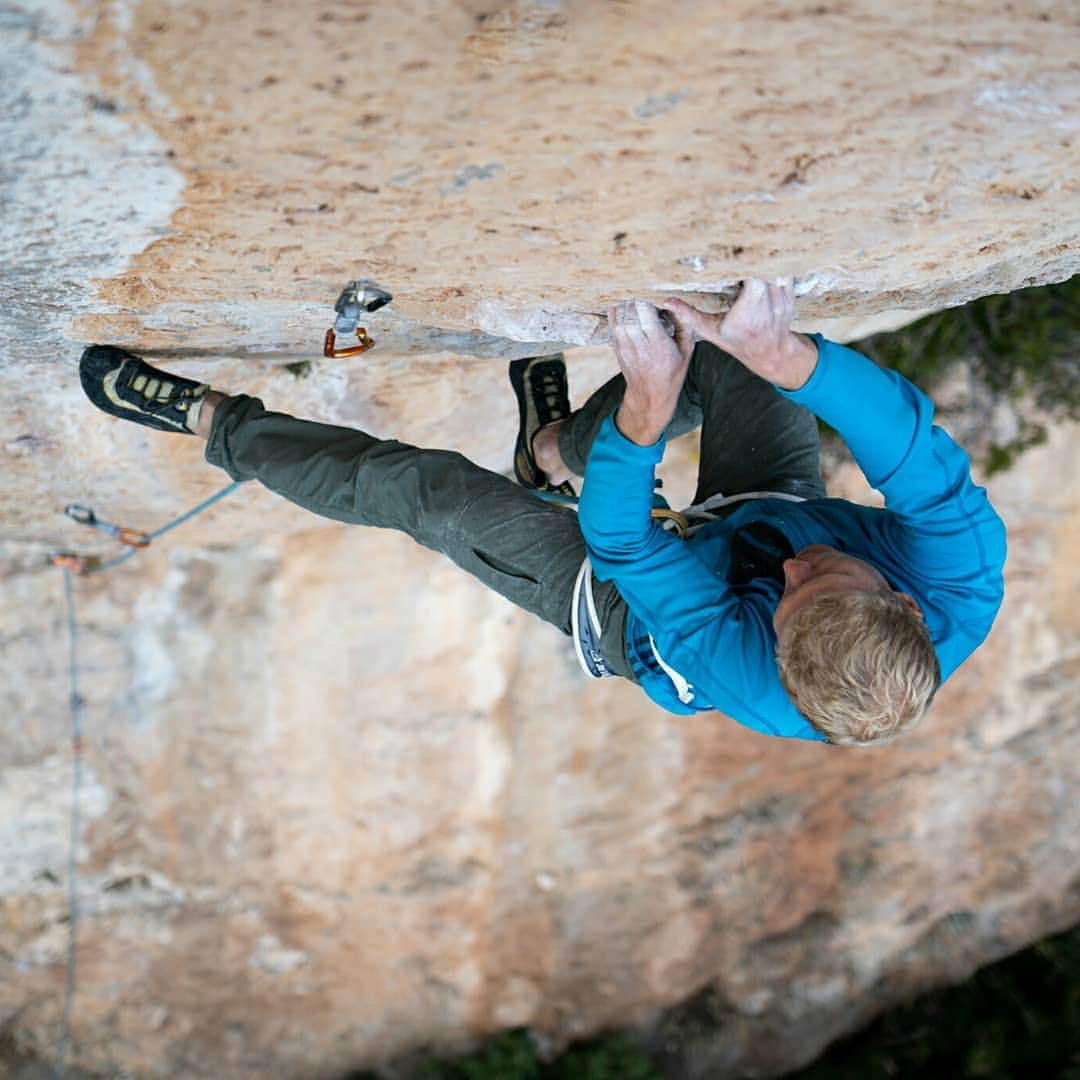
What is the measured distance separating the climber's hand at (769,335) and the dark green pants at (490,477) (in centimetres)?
52

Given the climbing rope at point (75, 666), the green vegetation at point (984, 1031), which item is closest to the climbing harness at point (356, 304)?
the climbing rope at point (75, 666)

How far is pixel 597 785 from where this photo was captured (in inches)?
163

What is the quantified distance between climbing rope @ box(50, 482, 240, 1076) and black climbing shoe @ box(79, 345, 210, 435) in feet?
2.14

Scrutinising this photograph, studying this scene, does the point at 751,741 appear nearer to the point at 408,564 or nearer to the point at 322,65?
the point at 408,564

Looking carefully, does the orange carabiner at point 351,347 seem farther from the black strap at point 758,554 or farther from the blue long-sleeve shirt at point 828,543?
the black strap at point 758,554

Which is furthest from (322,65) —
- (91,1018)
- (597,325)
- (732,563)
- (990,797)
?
(990,797)

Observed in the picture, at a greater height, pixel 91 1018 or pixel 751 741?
pixel 751 741

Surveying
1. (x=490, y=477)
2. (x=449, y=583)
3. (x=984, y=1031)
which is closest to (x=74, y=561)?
(x=449, y=583)

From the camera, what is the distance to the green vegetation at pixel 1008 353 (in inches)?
160

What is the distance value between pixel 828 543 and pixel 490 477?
0.70 m

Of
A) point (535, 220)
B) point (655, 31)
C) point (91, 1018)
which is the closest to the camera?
point (655, 31)

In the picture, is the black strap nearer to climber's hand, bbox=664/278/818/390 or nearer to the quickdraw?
climber's hand, bbox=664/278/818/390

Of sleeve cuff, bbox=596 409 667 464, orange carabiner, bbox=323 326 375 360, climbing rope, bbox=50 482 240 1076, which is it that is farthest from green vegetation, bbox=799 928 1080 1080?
orange carabiner, bbox=323 326 375 360

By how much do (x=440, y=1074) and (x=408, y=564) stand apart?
2.41m
